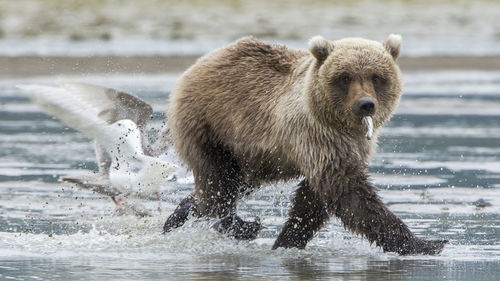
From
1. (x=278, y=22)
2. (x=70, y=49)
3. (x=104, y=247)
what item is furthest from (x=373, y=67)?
(x=278, y=22)

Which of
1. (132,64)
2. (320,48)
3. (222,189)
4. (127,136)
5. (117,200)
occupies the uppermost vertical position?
(132,64)

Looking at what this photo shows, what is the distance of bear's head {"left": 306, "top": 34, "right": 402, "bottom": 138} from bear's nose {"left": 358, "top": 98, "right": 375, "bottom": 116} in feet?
0.06

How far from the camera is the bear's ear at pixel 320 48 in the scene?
7152 mm

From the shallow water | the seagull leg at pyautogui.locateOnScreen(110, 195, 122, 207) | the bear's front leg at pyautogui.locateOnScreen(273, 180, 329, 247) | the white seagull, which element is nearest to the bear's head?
the bear's front leg at pyautogui.locateOnScreen(273, 180, 329, 247)

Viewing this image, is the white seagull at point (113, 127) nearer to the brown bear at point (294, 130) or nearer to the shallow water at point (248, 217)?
the shallow water at point (248, 217)

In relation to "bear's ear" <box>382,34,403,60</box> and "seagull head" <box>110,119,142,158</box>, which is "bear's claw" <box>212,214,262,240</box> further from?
"bear's ear" <box>382,34,403,60</box>

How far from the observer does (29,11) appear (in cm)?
2852

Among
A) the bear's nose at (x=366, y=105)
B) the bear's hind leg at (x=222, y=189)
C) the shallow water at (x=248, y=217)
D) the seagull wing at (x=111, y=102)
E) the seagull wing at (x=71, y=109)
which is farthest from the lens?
the seagull wing at (x=111, y=102)

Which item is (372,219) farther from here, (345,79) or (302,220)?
(345,79)

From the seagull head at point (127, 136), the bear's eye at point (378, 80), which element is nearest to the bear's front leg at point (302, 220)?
the bear's eye at point (378, 80)

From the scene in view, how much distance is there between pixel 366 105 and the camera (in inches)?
270

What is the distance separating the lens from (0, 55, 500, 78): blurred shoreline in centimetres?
2170

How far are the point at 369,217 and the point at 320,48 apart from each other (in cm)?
108

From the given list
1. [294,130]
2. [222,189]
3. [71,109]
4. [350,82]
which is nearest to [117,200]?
[71,109]
